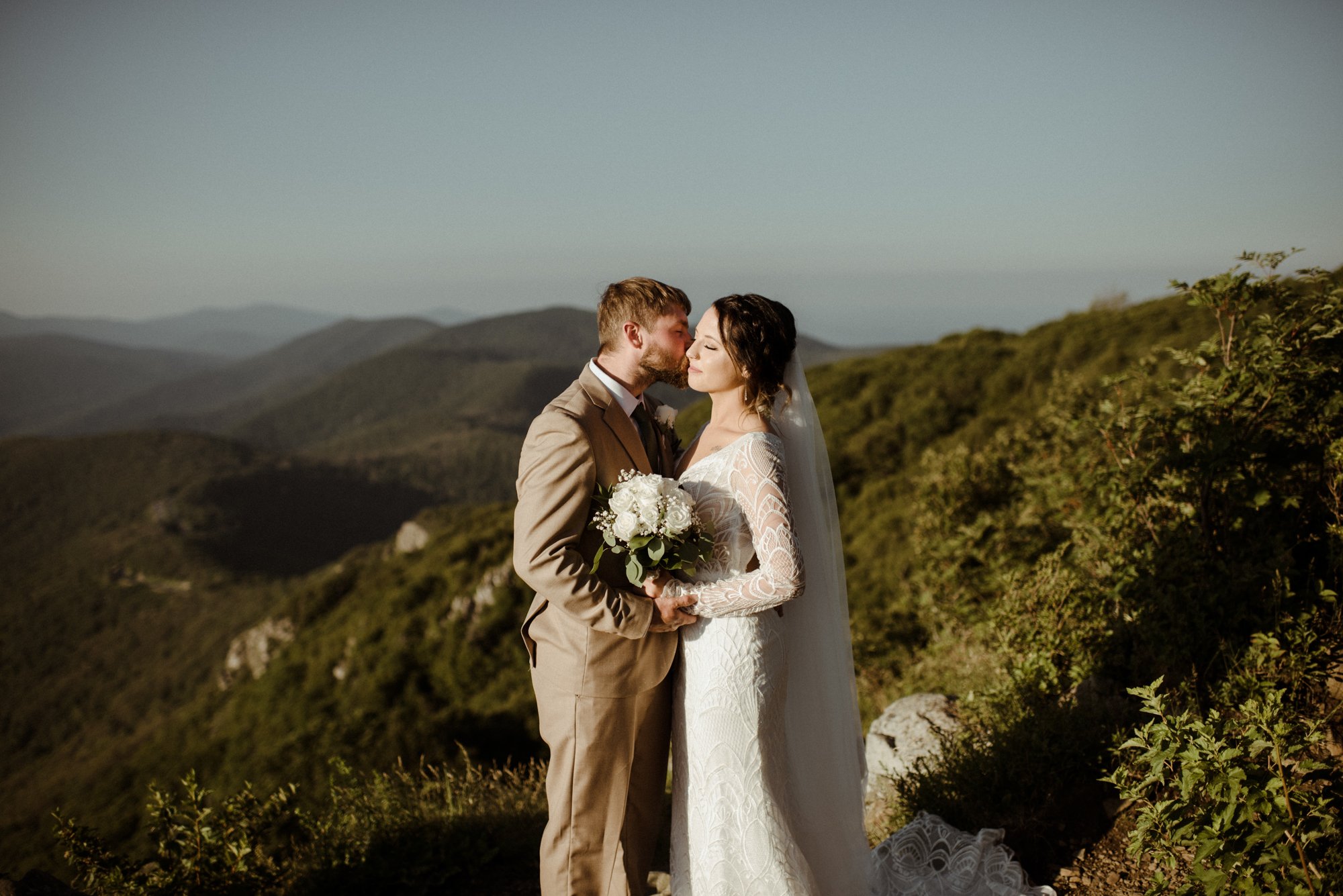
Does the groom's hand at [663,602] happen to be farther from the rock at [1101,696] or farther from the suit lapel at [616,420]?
the rock at [1101,696]

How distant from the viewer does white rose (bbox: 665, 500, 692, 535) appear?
2734mm

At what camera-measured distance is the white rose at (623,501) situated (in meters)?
2.76

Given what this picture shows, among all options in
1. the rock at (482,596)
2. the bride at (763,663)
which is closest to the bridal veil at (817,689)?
the bride at (763,663)

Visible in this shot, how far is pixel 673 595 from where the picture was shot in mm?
3068

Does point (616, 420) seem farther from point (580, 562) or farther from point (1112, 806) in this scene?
point (1112, 806)

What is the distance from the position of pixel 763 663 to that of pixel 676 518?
85 cm

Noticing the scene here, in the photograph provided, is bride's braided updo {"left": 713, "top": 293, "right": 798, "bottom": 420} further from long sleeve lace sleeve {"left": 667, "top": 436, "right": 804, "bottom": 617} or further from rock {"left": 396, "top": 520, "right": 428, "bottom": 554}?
rock {"left": 396, "top": 520, "right": 428, "bottom": 554}

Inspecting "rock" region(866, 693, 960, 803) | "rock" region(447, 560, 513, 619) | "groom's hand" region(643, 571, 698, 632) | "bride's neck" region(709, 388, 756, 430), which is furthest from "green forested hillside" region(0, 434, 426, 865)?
"bride's neck" region(709, 388, 756, 430)

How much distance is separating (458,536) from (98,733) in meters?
36.4

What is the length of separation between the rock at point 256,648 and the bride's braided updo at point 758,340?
5181 cm

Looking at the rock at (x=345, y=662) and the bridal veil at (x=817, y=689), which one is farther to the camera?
the rock at (x=345, y=662)

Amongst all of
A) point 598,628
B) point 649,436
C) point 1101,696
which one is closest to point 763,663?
point 598,628

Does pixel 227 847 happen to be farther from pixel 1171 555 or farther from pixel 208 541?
pixel 208 541

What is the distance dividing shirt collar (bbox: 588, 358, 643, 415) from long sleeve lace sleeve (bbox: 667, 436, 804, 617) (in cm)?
53
